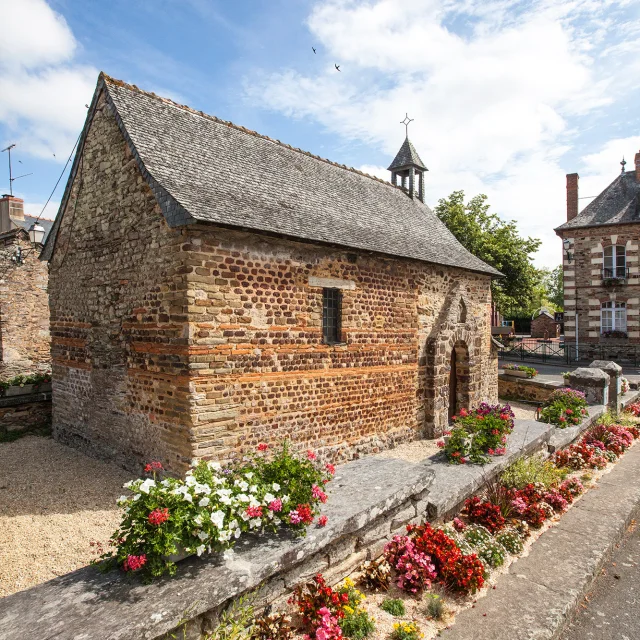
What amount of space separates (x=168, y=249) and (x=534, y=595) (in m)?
6.70

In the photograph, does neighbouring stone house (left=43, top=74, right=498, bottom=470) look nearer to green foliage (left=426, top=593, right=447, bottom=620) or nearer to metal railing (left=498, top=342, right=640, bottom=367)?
green foliage (left=426, top=593, right=447, bottom=620)

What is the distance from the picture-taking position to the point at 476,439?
725cm

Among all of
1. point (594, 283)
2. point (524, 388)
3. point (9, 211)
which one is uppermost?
point (9, 211)

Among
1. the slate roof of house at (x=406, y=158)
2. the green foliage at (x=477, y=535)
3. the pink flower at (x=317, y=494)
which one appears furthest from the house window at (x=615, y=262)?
the pink flower at (x=317, y=494)

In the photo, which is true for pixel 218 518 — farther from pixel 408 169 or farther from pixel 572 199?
pixel 572 199

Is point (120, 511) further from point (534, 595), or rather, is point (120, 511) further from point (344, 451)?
point (534, 595)

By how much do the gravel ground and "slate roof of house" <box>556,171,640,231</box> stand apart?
28235 mm

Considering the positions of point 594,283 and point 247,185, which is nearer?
point 247,185

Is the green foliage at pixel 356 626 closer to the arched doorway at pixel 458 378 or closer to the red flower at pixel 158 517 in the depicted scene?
the red flower at pixel 158 517

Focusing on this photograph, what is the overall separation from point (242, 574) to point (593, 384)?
461 inches

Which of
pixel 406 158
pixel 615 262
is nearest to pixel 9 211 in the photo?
pixel 406 158

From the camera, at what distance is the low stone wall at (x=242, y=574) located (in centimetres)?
291

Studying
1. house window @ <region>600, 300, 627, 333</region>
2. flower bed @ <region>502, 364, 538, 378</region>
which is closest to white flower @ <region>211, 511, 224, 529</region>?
flower bed @ <region>502, 364, 538, 378</region>

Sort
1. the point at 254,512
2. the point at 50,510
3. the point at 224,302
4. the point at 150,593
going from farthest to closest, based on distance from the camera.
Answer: the point at 224,302, the point at 50,510, the point at 254,512, the point at 150,593
